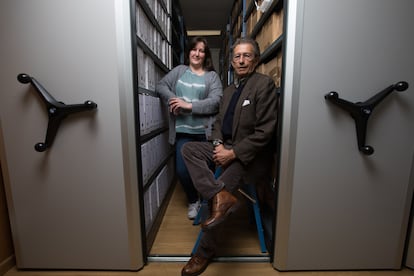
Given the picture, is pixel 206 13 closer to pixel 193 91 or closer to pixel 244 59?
pixel 193 91

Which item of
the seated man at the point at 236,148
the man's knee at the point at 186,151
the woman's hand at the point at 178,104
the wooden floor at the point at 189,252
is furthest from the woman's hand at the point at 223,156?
the wooden floor at the point at 189,252

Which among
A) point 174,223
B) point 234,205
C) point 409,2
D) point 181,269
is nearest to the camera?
point 409,2

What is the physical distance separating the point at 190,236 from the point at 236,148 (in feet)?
2.45

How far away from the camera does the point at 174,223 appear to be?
5.53 ft

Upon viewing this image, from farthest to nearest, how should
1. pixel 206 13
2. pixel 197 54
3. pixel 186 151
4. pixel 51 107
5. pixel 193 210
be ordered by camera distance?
pixel 206 13, pixel 193 210, pixel 197 54, pixel 186 151, pixel 51 107

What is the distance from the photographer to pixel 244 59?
1261 millimetres

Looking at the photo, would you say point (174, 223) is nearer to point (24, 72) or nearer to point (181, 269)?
point (181, 269)

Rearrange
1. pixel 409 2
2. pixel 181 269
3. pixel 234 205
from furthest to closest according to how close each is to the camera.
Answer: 1. pixel 181 269
2. pixel 234 205
3. pixel 409 2

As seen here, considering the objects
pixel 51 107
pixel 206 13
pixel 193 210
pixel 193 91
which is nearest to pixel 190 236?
pixel 193 210

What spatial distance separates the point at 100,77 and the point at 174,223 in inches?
45.6

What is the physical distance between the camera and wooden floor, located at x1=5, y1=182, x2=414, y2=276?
1.19 m

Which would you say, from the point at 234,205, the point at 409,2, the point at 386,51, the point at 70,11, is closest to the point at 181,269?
the point at 234,205

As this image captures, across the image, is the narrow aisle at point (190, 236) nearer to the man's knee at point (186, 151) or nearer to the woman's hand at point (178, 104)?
the man's knee at point (186, 151)

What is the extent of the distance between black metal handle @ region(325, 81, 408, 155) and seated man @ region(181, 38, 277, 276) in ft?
0.91
